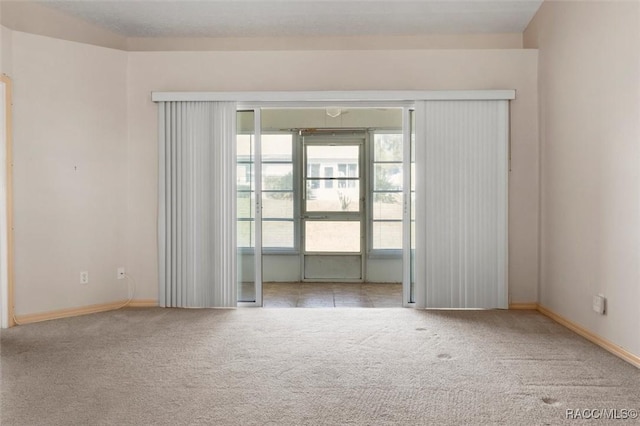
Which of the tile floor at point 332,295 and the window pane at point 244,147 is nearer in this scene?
the window pane at point 244,147

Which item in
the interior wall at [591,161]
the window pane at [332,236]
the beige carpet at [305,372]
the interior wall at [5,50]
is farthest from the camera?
the window pane at [332,236]

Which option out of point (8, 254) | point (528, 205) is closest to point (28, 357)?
point (8, 254)

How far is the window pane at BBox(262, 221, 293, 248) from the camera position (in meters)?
6.23

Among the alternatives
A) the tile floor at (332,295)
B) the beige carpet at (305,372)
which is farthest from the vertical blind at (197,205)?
the tile floor at (332,295)

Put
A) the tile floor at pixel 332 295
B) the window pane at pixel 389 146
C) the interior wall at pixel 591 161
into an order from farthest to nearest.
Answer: the window pane at pixel 389 146, the tile floor at pixel 332 295, the interior wall at pixel 591 161

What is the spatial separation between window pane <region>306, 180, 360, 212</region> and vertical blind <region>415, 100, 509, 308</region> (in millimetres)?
1829

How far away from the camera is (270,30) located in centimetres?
457

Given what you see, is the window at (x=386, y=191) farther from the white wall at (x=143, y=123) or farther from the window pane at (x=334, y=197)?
the white wall at (x=143, y=123)

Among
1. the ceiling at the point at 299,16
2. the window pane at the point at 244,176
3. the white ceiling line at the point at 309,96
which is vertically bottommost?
the window pane at the point at 244,176

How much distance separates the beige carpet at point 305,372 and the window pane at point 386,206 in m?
2.20

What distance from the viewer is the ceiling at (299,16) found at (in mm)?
4113

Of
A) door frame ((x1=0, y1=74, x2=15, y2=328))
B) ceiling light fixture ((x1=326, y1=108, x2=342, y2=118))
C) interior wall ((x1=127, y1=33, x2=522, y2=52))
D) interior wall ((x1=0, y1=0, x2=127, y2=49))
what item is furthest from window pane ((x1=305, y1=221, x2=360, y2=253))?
door frame ((x1=0, y1=74, x2=15, y2=328))

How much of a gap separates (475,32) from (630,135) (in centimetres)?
210

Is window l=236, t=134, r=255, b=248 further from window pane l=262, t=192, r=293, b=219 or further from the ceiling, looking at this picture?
window pane l=262, t=192, r=293, b=219
